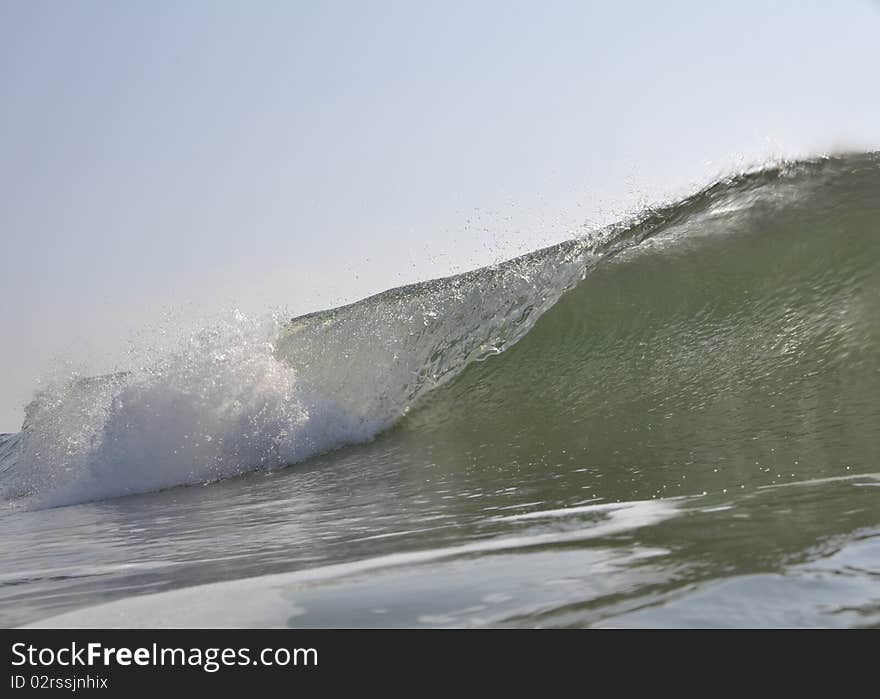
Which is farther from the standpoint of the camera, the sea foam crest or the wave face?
the sea foam crest

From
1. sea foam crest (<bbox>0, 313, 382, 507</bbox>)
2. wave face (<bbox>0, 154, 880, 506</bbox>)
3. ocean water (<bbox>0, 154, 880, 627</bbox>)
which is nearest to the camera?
ocean water (<bbox>0, 154, 880, 627</bbox>)

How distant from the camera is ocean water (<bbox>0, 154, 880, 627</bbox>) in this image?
6.64ft

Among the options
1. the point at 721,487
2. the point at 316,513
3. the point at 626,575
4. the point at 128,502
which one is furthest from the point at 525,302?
the point at 626,575

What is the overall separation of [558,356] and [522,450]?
2.29m

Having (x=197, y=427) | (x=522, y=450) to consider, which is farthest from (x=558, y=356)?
(x=197, y=427)

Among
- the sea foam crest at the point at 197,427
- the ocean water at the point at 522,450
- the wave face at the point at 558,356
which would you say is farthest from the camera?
the sea foam crest at the point at 197,427

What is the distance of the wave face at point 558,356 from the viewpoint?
6059 millimetres

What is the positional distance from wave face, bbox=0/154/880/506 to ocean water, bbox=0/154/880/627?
3 centimetres

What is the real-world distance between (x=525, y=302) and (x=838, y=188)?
2.91m

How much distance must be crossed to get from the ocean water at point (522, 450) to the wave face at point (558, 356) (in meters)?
0.03

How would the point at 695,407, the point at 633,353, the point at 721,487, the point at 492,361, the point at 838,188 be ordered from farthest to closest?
the point at 838,188
the point at 492,361
the point at 633,353
the point at 695,407
the point at 721,487
